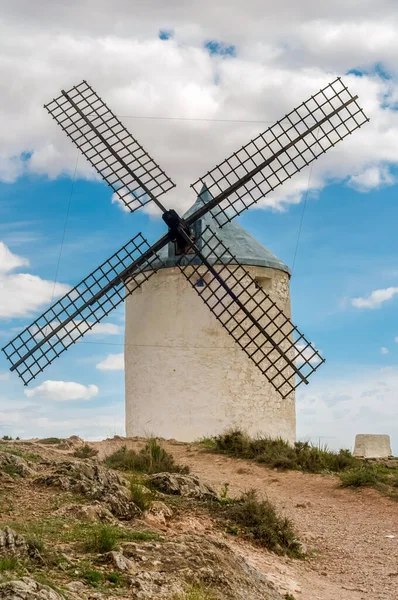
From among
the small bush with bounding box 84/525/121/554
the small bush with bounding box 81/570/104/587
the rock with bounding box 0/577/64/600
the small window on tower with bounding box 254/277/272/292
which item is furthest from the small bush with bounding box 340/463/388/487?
the rock with bounding box 0/577/64/600

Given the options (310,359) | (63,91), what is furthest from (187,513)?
(63,91)

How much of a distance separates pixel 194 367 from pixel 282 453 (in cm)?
282

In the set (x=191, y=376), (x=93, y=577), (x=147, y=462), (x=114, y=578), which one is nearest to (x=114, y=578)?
(x=114, y=578)

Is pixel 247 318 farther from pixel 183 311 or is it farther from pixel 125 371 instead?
pixel 125 371

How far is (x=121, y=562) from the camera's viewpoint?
7168 millimetres

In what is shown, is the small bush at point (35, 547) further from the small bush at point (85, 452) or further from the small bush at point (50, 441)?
the small bush at point (50, 441)

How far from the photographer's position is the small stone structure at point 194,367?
1894cm

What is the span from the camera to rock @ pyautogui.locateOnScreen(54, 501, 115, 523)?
9109 millimetres

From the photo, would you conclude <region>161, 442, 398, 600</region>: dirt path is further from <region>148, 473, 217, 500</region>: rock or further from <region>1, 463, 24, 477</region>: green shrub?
<region>1, 463, 24, 477</region>: green shrub

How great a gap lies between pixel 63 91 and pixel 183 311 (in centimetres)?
576

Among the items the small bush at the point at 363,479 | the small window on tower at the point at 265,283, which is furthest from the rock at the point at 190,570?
the small window on tower at the point at 265,283

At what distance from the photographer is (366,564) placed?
10.7 meters

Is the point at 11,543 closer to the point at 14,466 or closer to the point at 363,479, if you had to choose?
the point at 14,466

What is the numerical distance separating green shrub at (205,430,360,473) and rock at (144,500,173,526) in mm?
6597
